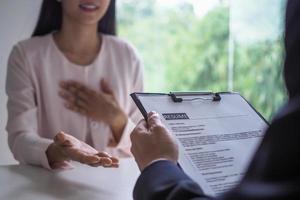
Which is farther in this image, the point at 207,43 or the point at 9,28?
the point at 207,43

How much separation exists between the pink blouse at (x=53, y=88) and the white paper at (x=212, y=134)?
1.75 feet

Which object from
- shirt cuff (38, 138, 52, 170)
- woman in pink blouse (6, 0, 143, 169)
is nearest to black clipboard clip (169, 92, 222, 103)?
shirt cuff (38, 138, 52, 170)

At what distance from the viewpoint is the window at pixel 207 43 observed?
2.52m

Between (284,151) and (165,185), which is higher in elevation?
(284,151)

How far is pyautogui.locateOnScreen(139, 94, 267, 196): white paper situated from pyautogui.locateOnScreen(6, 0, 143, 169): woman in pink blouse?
50cm

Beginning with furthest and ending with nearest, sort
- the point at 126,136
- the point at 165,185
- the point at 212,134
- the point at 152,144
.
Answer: the point at 126,136 < the point at 212,134 < the point at 152,144 < the point at 165,185

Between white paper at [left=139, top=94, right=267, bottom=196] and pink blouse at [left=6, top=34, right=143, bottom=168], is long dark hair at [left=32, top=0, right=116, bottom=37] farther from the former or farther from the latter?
white paper at [left=139, top=94, right=267, bottom=196]

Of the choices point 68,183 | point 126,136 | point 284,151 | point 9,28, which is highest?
point 284,151

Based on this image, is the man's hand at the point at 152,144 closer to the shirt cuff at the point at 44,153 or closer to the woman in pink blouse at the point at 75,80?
the shirt cuff at the point at 44,153

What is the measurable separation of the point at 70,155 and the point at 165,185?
0.43 m

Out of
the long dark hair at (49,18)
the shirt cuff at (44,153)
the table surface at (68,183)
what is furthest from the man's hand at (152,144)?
the long dark hair at (49,18)

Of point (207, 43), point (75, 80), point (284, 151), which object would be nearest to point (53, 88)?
point (75, 80)

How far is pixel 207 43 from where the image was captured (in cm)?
274

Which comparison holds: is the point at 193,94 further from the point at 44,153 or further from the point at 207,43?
the point at 207,43
